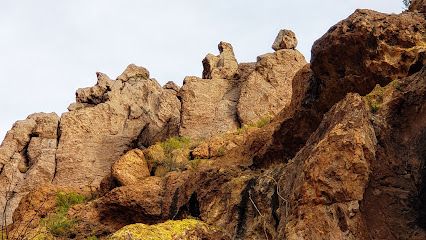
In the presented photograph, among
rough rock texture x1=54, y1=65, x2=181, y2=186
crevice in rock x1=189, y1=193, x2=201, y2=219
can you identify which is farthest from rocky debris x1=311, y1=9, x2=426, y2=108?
rough rock texture x1=54, y1=65, x2=181, y2=186

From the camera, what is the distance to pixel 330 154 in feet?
26.3

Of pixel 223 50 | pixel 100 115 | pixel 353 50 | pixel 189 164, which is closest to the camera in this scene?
pixel 353 50

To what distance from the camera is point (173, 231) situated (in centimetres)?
1030

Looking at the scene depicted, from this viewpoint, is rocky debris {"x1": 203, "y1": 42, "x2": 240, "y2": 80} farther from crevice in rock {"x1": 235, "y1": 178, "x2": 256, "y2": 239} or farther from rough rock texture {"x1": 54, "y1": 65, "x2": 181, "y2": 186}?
crevice in rock {"x1": 235, "y1": 178, "x2": 256, "y2": 239}

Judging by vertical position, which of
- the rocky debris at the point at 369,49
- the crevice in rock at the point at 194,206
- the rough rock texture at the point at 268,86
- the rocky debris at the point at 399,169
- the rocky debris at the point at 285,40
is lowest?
the rocky debris at the point at 399,169

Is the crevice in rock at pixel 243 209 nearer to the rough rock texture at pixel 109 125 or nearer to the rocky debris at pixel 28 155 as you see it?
the rough rock texture at pixel 109 125

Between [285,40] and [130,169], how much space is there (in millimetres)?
15708

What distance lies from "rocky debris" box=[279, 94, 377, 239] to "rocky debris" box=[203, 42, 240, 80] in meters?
22.7

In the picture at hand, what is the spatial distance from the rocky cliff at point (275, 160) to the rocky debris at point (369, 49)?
26mm

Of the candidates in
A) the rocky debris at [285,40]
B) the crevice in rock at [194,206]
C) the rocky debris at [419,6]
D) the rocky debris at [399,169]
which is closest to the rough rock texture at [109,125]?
the rocky debris at [285,40]

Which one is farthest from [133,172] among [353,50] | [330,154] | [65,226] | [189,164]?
[330,154]

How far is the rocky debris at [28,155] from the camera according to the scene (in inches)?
1033

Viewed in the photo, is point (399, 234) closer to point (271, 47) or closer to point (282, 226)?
point (282, 226)

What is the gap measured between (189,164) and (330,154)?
428 inches
